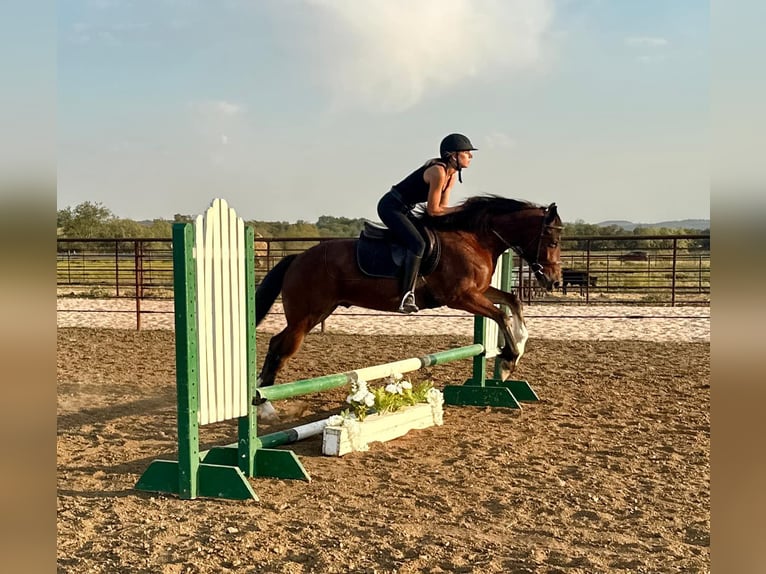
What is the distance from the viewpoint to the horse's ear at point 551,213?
5508mm

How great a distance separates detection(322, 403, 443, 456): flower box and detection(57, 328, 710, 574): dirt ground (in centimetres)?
8

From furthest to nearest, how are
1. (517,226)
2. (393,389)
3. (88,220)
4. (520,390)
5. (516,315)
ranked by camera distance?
(88,220), (520,390), (517,226), (516,315), (393,389)

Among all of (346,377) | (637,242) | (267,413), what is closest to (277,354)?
(267,413)

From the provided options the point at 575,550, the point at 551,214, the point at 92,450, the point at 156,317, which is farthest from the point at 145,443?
the point at 156,317

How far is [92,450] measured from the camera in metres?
4.61

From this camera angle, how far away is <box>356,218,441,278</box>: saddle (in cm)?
536

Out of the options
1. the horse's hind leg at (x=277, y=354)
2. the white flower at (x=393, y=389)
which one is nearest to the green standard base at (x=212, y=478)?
the white flower at (x=393, y=389)

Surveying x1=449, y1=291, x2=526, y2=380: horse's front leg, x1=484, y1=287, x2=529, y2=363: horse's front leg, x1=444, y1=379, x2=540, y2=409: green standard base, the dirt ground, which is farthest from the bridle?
the dirt ground

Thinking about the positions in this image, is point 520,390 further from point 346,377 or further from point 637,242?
point 637,242

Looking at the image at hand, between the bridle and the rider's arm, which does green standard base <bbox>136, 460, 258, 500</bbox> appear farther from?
the bridle

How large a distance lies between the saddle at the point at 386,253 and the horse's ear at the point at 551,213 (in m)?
0.91

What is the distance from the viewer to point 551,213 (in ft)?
18.1

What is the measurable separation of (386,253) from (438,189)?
2.12ft

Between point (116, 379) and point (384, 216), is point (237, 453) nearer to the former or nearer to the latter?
point (384, 216)
